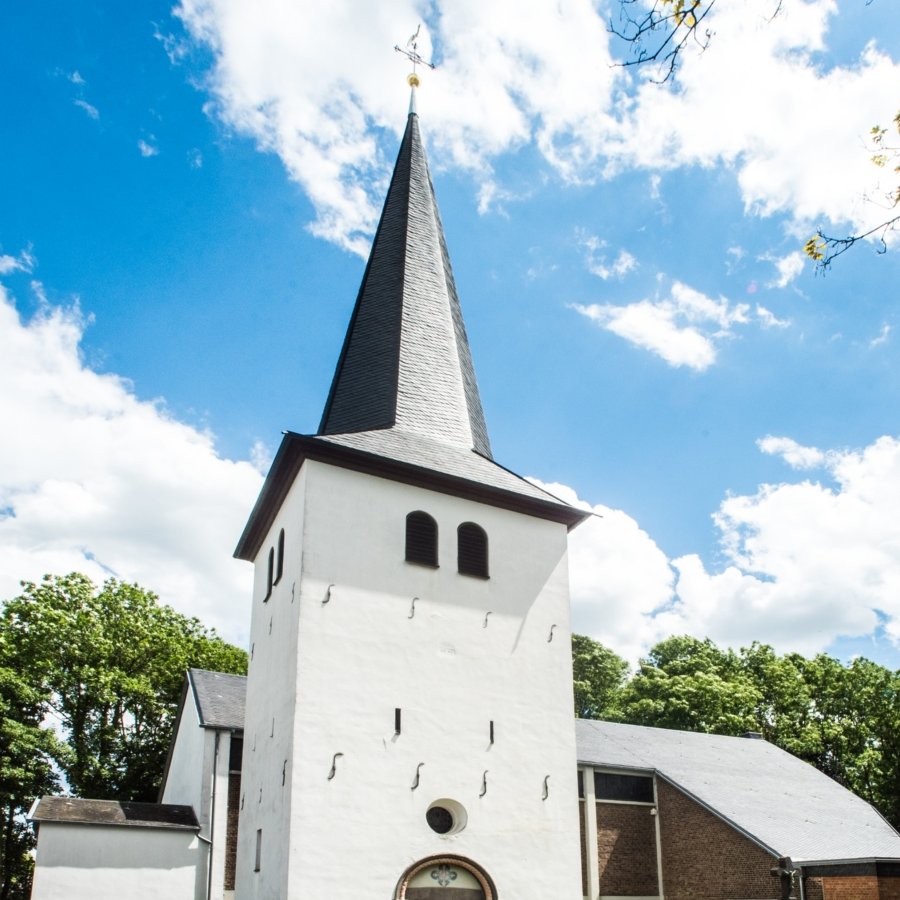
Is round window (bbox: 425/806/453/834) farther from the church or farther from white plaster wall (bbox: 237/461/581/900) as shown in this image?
white plaster wall (bbox: 237/461/581/900)

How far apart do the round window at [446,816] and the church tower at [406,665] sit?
3 cm

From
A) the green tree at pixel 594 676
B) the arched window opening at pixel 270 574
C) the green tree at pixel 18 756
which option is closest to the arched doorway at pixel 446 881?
the arched window opening at pixel 270 574

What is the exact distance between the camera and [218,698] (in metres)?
23.0

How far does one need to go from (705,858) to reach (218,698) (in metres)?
12.6

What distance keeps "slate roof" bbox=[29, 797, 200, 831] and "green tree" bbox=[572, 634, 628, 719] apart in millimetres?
27396

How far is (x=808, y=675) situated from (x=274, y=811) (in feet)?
105

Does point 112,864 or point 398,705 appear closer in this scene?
point 398,705

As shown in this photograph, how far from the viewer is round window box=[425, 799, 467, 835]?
1338 centimetres

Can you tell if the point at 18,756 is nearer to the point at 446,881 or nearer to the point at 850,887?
the point at 446,881

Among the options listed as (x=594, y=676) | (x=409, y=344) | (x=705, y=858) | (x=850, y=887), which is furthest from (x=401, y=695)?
(x=594, y=676)

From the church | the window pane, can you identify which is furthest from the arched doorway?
the window pane

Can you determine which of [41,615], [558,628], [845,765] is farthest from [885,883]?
[41,615]

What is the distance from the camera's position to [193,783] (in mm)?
21469

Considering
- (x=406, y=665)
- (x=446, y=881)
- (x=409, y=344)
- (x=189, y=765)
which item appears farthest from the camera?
(x=189, y=765)
